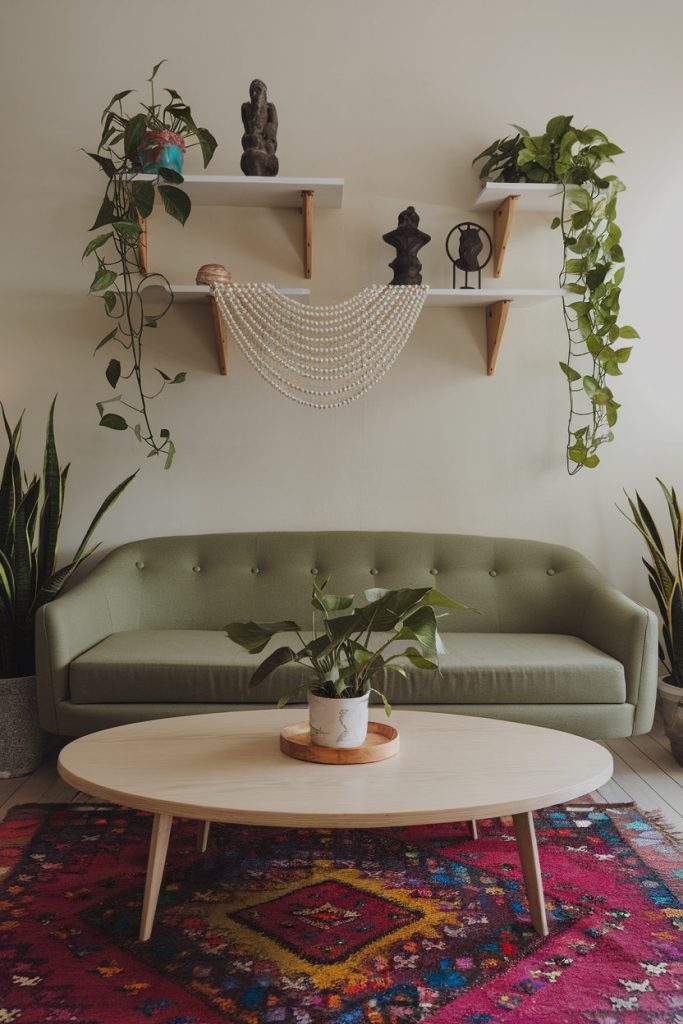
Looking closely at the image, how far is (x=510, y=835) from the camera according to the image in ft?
7.93

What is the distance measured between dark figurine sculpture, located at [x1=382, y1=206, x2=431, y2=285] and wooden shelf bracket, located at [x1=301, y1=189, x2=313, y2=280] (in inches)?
11.5

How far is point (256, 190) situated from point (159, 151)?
1.22 feet

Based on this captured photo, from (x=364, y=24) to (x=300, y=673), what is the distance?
2565mm

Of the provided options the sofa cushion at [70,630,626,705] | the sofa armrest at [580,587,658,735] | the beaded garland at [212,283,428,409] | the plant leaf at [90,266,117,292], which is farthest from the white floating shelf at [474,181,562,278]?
the sofa cushion at [70,630,626,705]

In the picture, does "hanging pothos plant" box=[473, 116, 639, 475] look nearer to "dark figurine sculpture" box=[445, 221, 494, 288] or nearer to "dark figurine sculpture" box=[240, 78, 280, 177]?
"dark figurine sculpture" box=[445, 221, 494, 288]

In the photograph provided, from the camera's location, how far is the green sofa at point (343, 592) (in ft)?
9.04

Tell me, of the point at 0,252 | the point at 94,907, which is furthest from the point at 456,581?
the point at 0,252

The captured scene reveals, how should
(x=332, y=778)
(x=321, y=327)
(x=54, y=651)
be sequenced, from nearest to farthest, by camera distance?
1. (x=332, y=778)
2. (x=54, y=651)
3. (x=321, y=327)

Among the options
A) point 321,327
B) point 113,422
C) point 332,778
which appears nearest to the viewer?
point 332,778

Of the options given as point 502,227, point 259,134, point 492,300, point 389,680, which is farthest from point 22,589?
point 502,227

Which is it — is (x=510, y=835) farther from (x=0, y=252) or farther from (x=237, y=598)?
(x=0, y=252)

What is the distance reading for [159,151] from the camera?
3.07 metres

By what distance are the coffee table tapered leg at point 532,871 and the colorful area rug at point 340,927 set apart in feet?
0.12

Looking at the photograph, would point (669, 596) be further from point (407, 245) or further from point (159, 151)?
point (159, 151)
